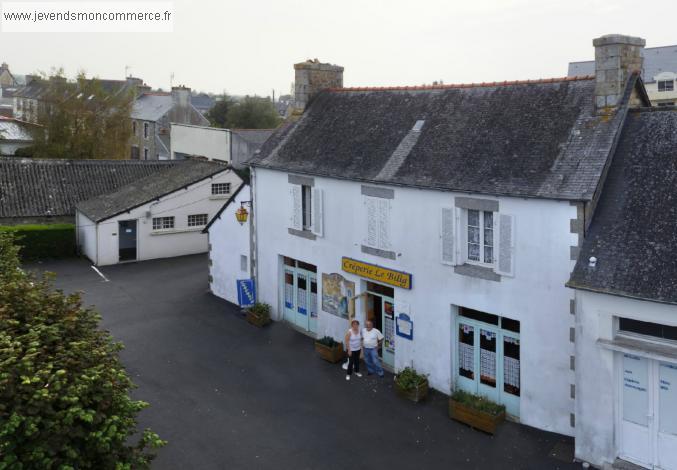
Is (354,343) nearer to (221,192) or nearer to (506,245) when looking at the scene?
(506,245)

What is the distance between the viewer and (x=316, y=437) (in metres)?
13.4

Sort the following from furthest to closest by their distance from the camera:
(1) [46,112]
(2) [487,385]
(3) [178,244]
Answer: (1) [46,112] → (3) [178,244] → (2) [487,385]

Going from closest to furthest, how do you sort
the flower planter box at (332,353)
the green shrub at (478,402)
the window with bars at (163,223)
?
the green shrub at (478,402), the flower planter box at (332,353), the window with bars at (163,223)

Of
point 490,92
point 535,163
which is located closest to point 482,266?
point 535,163

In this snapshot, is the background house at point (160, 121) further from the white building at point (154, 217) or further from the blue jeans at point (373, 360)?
the blue jeans at point (373, 360)

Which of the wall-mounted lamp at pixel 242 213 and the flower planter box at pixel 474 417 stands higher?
the wall-mounted lamp at pixel 242 213

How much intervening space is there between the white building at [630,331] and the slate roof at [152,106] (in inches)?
2007

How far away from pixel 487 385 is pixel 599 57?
7357mm

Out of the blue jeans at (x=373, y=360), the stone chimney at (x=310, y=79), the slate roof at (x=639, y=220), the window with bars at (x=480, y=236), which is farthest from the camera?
the stone chimney at (x=310, y=79)

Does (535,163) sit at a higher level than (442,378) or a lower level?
higher

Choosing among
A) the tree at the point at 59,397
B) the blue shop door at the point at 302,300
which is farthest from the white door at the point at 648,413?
the blue shop door at the point at 302,300

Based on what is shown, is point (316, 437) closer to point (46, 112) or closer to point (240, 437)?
point (240, 437)

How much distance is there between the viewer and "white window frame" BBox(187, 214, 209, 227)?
31750 mm

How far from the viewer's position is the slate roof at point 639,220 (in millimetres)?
11172
